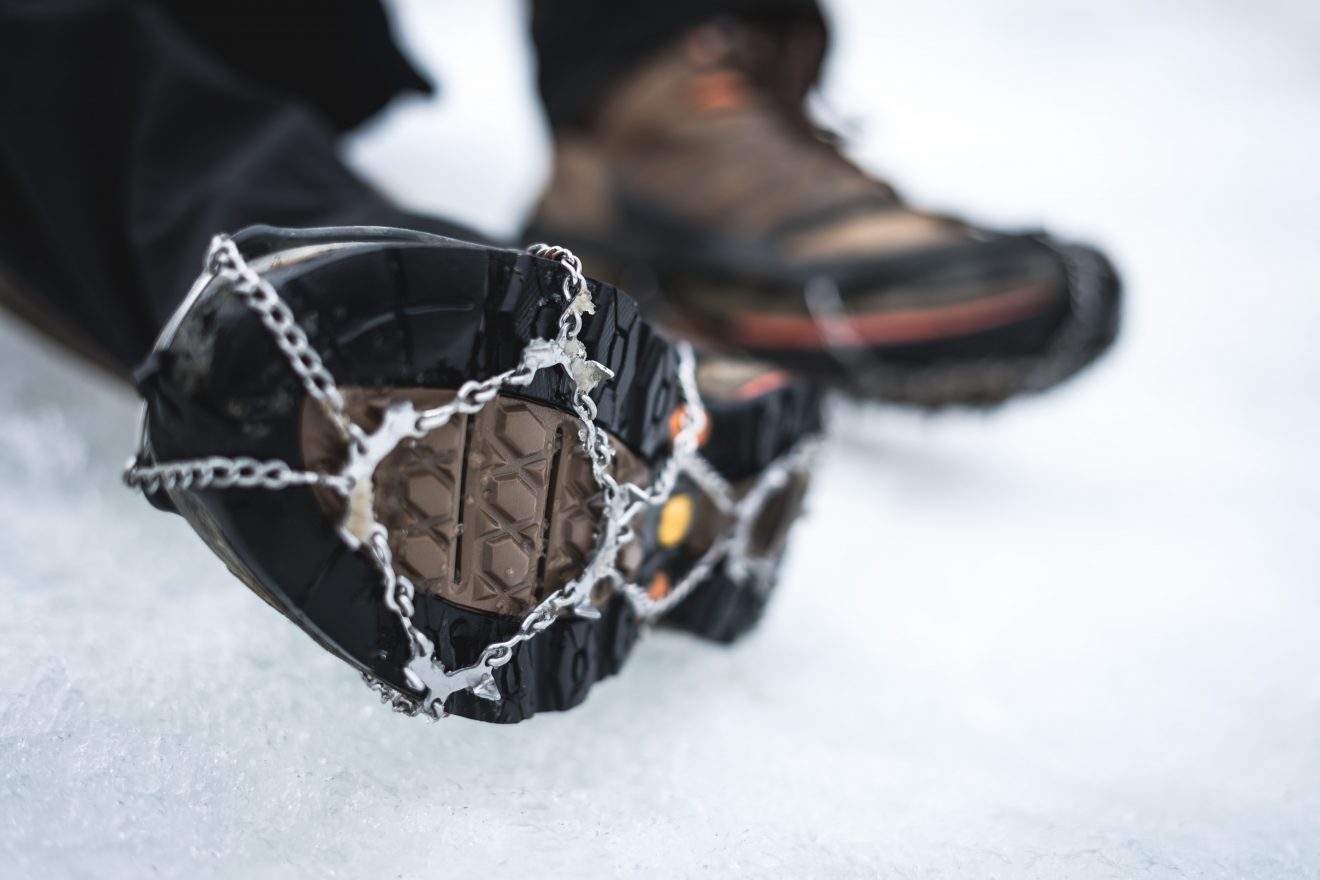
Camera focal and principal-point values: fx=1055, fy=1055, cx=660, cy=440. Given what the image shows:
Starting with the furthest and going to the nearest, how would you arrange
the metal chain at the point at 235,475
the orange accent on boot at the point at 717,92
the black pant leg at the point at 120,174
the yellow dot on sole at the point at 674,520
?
the orange accent on boot at the point at 717,92 → the black pant leg at the point at 120,174 → the yellow dot on sole at the point at 674,520 → the metal chain at the point at 235,475

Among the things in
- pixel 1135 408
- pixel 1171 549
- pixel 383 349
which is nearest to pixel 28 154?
pixel 383 349

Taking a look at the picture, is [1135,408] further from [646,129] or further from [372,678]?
[372,678]

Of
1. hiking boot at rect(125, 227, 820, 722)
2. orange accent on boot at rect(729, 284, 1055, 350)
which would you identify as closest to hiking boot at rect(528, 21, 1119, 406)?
orange accent on boot at rect(729, 284, 1055, 350)

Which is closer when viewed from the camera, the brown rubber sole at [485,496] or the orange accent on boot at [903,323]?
the brown rubber sole at [485,496]

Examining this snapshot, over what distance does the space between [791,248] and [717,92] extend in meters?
0.19

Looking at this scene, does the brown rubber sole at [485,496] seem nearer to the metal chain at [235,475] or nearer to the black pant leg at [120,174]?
the metal chain at [235,475]

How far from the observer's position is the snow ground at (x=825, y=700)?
38 centimetres

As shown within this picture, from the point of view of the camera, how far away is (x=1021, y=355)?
0.89 metres

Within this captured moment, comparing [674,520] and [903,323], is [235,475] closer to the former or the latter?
[674,520]

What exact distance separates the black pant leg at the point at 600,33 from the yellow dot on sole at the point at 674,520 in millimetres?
655

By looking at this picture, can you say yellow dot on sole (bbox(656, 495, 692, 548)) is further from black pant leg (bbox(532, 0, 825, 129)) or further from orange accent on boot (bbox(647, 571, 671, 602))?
black pant leg (bbox(532, 0, 825, 129))

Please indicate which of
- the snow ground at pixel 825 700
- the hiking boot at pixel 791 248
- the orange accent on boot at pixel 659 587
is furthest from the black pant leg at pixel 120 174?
the hiking boot at pixel 791 248

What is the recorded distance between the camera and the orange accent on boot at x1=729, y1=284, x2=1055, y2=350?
0.86m

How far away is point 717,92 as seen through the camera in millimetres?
996
